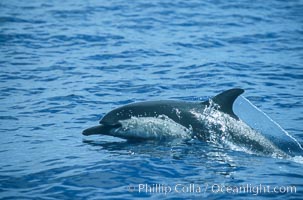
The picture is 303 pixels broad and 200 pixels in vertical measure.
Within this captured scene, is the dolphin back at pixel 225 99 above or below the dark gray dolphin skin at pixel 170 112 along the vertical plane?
above

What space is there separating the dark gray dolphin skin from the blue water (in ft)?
0.86

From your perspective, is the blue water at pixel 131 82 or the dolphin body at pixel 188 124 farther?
the dolphin body at pixel 188 124

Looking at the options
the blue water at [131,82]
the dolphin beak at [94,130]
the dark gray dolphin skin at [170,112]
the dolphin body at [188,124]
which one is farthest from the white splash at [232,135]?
the dolphin beak at [94,130]

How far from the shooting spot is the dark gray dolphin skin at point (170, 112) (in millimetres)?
10820

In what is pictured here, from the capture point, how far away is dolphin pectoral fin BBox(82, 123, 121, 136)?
37.0 ft

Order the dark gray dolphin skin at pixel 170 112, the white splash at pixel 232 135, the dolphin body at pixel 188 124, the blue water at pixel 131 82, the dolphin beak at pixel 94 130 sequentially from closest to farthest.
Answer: the blue water at pixel 131 82 → the white splash at pixel 232 135 → the dolphin body at pixel 188 124 → the dark gray dolphin skin at pixel 170 112 → the dolphin beak at pixel 94 130

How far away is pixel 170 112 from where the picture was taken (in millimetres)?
11156

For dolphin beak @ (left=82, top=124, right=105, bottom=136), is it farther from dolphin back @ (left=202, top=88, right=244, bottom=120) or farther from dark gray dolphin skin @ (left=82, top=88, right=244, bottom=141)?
dolphin back @ (left=202, top=88, right=244, bottom=120)

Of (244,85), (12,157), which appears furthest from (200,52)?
(12,157)

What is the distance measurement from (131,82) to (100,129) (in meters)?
4.72

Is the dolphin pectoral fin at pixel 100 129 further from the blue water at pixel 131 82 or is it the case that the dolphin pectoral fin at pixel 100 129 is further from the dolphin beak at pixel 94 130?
the blue water at pixel 131 82

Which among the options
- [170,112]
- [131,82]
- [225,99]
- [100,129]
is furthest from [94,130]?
[131,82]

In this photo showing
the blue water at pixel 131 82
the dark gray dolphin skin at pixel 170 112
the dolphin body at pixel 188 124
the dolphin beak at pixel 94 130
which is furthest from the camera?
the dolphin beak at pixel 94 130

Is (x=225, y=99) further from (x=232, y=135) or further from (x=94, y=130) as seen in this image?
(x=94, y=130)
